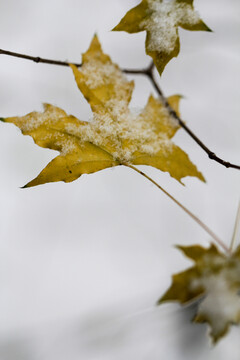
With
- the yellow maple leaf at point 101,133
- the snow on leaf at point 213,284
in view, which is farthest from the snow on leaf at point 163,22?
the snow on leaf at point 213,284

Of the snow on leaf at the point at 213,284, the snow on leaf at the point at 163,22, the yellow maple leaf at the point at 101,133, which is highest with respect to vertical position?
the snow on leaf at the point at 163,22

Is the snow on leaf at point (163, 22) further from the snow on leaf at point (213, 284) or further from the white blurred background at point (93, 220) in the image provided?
the snow on leaf at point (213, 284)

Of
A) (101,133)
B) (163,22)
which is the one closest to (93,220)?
(101,133)

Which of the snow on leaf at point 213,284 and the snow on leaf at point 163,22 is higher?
the snow on leaf at point 163,22

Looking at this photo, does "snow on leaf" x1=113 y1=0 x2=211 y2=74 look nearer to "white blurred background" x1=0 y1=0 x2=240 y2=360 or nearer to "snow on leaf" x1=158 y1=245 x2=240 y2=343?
"white blurred background" x1=0 y1=0 x2=240 y2=360

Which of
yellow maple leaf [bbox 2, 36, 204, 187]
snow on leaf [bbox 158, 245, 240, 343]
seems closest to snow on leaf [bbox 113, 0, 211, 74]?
yellow maple leaf [bbox 2, 36, 204, 187]

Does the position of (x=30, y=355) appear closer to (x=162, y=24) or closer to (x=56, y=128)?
(x=56, y=128)
